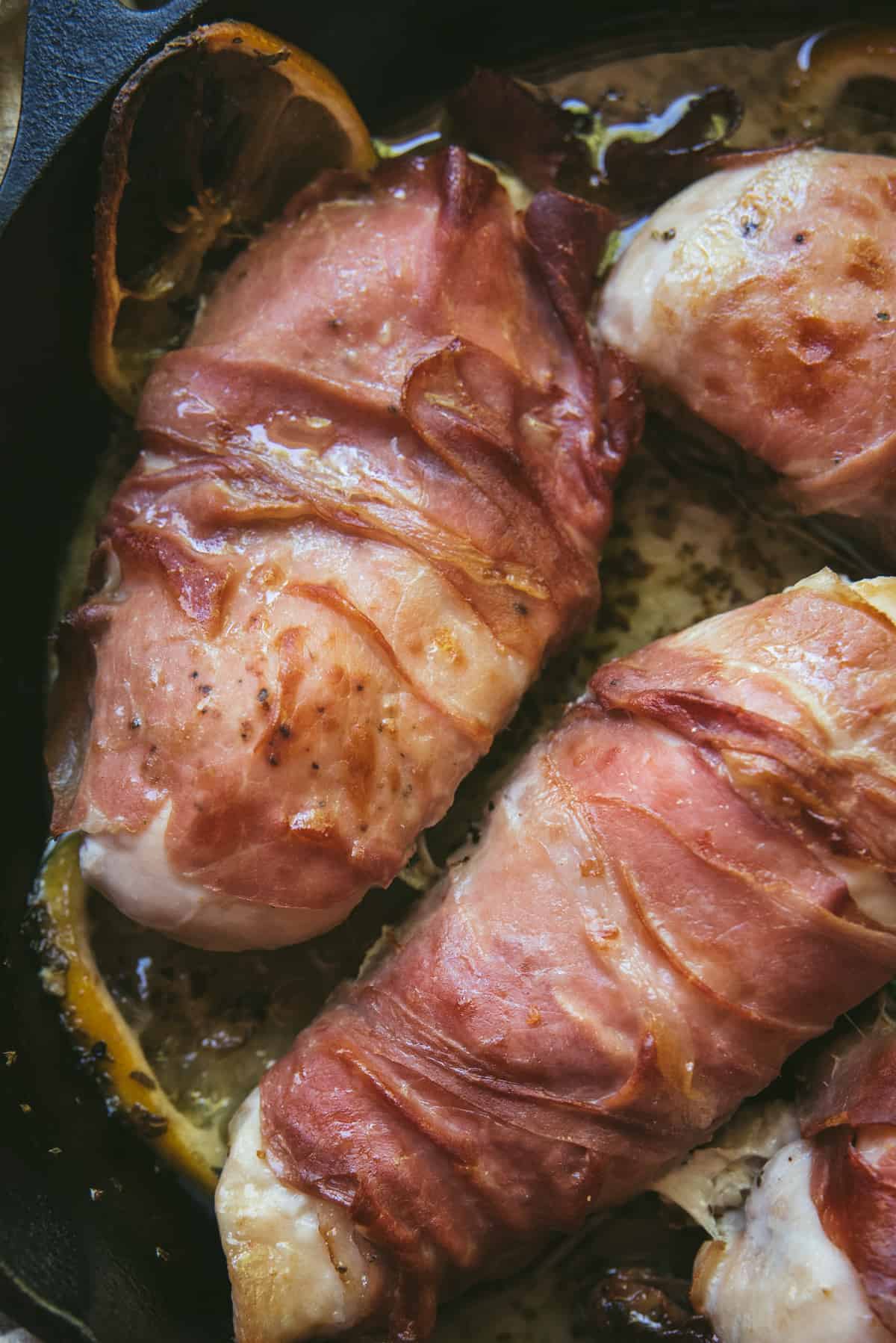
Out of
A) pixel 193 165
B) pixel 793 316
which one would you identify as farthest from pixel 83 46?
pixel 793 316

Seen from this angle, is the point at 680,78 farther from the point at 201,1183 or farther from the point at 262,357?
the point at 201,1183

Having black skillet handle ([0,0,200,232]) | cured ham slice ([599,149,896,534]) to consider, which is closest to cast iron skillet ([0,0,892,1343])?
black skillet handle ([0,0,200,232])

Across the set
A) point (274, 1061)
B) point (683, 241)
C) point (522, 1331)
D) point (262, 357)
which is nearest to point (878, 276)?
point (683, 241)

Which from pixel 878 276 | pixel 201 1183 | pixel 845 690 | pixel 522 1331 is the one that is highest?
pixel 878 276

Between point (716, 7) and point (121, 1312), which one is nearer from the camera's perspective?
point (121, 1312)

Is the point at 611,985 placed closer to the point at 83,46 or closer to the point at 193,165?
the point at 193,165

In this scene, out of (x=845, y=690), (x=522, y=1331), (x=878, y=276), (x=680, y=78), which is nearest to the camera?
(x=845, y=690)

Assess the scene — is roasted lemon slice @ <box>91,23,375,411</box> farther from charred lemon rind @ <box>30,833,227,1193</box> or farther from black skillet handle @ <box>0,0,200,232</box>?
charred lemon rind @ <box>30,833,227,1193</box>
